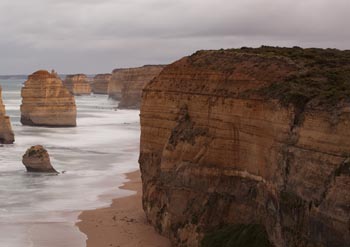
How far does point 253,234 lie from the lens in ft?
63.9

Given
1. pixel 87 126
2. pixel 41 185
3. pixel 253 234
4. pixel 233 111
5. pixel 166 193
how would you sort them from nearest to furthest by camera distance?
pixel 253 234 < pixel 233 111 < pixel 166 193 < pixel 41 185 < pixel 87 126

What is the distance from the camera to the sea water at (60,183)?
26.2m

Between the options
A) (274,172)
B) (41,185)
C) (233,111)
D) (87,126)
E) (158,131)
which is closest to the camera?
(274,172)

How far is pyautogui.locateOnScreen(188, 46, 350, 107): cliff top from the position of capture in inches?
695

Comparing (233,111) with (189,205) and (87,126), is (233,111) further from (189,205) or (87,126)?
(87,126)

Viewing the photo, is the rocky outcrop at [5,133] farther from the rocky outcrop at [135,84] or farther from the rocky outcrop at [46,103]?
the rocky outcrop at [135,84]

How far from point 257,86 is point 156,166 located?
731 cm

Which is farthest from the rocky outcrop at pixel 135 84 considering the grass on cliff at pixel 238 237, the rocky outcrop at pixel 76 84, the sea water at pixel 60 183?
the grass on cliff at pixel 238 237

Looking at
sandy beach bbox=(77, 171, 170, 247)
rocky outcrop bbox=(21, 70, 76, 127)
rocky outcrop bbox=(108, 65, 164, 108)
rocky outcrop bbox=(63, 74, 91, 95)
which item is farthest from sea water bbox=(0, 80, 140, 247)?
rocky outcrop bbox=(63, 74, 91, 95)

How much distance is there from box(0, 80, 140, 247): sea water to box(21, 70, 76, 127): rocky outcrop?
4.22 meters

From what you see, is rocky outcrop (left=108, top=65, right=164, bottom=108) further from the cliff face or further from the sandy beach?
the cliff face

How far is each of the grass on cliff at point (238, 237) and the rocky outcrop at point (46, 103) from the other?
5560 cm

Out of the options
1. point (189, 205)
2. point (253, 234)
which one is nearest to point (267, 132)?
point (253, 234)

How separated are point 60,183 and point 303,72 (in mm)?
21391
